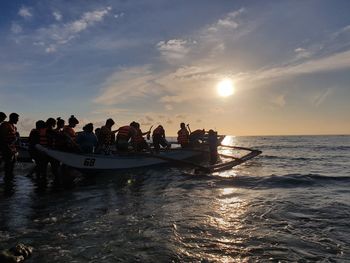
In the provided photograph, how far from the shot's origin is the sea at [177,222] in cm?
602

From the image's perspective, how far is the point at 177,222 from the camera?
8.14m

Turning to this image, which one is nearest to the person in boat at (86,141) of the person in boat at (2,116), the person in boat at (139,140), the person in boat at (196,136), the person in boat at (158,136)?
the person in boat at (2,116)

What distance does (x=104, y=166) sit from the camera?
53.7 feet

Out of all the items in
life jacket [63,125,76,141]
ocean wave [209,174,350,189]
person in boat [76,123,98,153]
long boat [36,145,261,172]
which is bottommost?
ocean wave [209,174,350,189]

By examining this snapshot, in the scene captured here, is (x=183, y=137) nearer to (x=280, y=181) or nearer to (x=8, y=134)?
(x=280, y=181)

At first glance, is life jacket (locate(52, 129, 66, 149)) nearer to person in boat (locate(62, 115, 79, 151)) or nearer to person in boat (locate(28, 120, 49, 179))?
person in boat (locate(62, 115, 79, 151))

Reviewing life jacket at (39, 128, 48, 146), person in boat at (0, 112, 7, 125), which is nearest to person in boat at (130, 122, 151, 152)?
life jacket at (39, 128, 48, 146)

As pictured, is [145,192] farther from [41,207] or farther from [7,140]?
[7,140]

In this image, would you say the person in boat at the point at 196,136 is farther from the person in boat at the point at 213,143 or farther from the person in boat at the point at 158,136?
the person in boat at the point at 158,136

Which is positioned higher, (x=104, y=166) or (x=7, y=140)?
(x=7, y=140)

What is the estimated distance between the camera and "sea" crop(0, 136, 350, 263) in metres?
6.02

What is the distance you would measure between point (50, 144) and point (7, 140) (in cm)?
181

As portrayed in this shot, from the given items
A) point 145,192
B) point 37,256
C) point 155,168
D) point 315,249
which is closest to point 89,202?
point 145,192

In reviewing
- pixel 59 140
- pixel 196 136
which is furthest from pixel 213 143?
pixel 59 140
